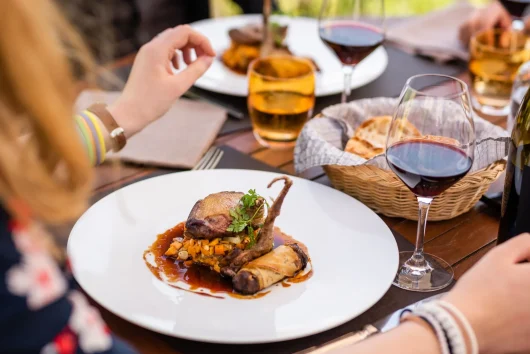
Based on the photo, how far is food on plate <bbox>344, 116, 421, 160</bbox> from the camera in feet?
4.34

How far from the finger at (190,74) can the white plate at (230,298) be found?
185 mm

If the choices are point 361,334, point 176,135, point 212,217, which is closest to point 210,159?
point 176,135

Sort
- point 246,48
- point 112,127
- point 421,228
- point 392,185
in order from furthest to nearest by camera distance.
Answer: point 246,48 < point 112,127 < point 392,185 < point 421,228

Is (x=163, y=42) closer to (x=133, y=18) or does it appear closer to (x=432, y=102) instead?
(x=432, y=102)

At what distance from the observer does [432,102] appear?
1.03 metres

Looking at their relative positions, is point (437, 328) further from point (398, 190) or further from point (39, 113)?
point (39, 113)

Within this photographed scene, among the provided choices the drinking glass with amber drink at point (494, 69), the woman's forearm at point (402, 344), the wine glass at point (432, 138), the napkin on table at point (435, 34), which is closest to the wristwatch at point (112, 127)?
the wine glass at point (432, 138)

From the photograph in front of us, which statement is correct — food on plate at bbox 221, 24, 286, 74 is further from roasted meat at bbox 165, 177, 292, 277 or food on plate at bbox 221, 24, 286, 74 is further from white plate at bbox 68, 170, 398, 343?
roasted meat at bbox 165, 177, 292, 277

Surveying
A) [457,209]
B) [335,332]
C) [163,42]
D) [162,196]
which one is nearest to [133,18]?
[163,42]

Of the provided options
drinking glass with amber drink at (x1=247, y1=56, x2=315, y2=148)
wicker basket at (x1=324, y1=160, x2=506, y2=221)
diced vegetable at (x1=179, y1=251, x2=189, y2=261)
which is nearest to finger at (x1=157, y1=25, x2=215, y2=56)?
drinking glass with amber drink at (x1=247, y1=56, x2=315, y2=148)

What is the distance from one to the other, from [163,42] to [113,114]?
0.17 meters

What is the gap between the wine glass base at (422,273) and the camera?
108cm

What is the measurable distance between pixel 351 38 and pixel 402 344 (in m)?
0.90

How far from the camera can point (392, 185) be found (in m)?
1.20
